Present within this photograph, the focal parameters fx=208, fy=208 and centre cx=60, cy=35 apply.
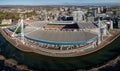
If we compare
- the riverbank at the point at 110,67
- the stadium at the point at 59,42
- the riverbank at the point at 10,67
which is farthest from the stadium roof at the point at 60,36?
the riverbank at the point at 10,67

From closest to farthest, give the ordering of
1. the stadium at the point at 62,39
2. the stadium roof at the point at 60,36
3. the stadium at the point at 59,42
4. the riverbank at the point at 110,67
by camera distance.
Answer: the riverbank at the point at 110,67 < the stadium at the point at 59,42 < the stadium at the point at 62,39 < the stadium roof at the point at 60,36

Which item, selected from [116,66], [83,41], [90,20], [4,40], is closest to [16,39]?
[4,40]

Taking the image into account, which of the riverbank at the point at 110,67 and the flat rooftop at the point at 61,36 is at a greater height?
the flat rooftop at the point at 61,36

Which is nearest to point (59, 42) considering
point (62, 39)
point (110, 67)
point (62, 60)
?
point (62, 39)

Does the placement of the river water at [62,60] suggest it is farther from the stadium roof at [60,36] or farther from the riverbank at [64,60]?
the stadium roof at [60,36]

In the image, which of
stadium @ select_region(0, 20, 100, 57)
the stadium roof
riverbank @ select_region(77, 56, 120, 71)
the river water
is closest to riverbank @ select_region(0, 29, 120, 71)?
the river water

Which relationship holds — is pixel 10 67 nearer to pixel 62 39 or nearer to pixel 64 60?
pixel 64 60

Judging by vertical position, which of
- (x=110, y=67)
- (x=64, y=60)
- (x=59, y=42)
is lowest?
(x=64, y=60)

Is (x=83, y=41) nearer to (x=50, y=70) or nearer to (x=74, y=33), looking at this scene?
(x=74, y=33)

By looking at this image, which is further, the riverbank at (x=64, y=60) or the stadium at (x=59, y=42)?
the stadium at (x=59, y=42)
